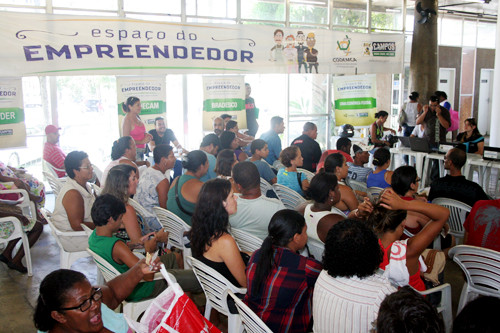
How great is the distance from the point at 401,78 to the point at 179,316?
10.5m

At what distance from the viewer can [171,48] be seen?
7352 mm

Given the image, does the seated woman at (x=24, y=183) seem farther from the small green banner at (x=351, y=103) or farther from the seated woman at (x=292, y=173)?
the small green banner at (x=351, y=103)

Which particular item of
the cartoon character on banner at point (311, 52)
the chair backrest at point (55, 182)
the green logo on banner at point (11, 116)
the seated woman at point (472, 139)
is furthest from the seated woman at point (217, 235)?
the cartoon character on banner at point (311, 52)

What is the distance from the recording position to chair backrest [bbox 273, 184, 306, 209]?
4496mm

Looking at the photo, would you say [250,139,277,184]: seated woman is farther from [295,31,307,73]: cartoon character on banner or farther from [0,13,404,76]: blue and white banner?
[295,31,307,73]: cartoon character on banner

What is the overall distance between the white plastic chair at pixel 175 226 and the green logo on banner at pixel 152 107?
3.93m

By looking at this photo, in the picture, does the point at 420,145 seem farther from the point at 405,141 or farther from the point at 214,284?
the point at 214,284

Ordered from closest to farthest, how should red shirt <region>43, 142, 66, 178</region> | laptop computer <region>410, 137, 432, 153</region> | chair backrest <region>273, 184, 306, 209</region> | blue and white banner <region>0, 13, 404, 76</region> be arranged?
chair backrest <region>273, 184, 306, 209</region> < red shirt <region>43, 142, 66, 178</region> < blue and white banner <region>0, 13, 404, 76</region> < laptop computer <region>410, 137, 432, 153</region>

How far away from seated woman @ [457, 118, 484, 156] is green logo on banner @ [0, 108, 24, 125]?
23.0 ft

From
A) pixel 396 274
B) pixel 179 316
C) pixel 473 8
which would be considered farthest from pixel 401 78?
pixel 179 316

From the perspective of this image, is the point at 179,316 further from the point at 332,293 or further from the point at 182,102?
the point at 182,102

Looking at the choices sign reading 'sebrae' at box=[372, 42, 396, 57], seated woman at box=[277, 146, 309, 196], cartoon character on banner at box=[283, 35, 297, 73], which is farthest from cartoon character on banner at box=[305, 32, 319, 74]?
seated woman at box=[277, 146, 309, 196]

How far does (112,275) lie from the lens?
272cm

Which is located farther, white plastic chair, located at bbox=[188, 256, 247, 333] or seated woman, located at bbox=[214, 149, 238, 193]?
seated woman, located at bbox=[214, 149, 238, 193]
